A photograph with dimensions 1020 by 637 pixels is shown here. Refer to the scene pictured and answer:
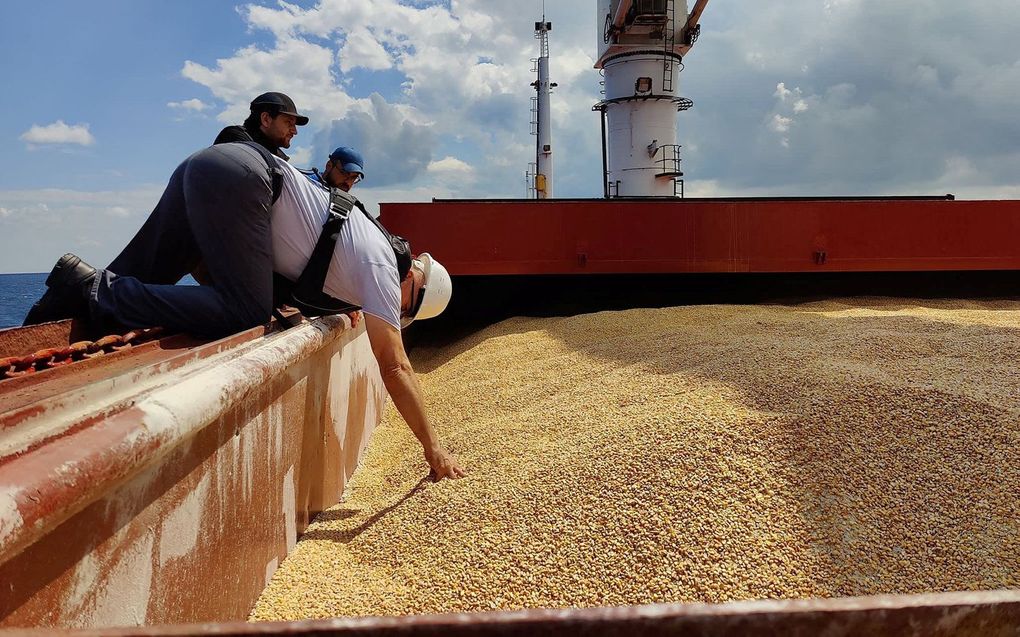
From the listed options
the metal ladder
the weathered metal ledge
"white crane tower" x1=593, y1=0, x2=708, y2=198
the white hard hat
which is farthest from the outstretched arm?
the metal ladder

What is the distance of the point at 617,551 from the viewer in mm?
1636

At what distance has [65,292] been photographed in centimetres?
183

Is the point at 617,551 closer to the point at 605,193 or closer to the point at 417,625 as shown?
the point at 417,625

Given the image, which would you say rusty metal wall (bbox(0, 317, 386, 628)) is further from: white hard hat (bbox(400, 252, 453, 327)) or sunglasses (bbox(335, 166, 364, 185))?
sunglasses (bbox(335, 166, 364, 185))

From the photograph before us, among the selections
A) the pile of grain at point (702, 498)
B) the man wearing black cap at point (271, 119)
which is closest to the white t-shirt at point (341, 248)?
the man wearing black cap at point (271, 119)

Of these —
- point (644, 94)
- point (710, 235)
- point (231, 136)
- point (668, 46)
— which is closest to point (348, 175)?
point (231, 136)

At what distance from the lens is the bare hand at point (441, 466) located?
2.14 metres

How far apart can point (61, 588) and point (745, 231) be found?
5473mm

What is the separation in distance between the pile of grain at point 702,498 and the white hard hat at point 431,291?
51 centimetres

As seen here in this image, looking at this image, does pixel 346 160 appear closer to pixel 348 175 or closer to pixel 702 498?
pixel 348 175

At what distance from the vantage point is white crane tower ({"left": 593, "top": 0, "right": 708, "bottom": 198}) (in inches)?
367

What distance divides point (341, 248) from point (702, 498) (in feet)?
4.20

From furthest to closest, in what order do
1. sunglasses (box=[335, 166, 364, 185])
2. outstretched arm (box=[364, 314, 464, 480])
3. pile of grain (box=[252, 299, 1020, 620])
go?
sunglasses (box=[335, 166, 364, 185]) → outstretched arm (box=[364, 314, 464, 480]) → pile of grain (box=[252, 299, 1020, 620])

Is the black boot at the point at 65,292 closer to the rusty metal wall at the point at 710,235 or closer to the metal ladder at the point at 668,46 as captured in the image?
the rusty metal wall at the point at 710,235
